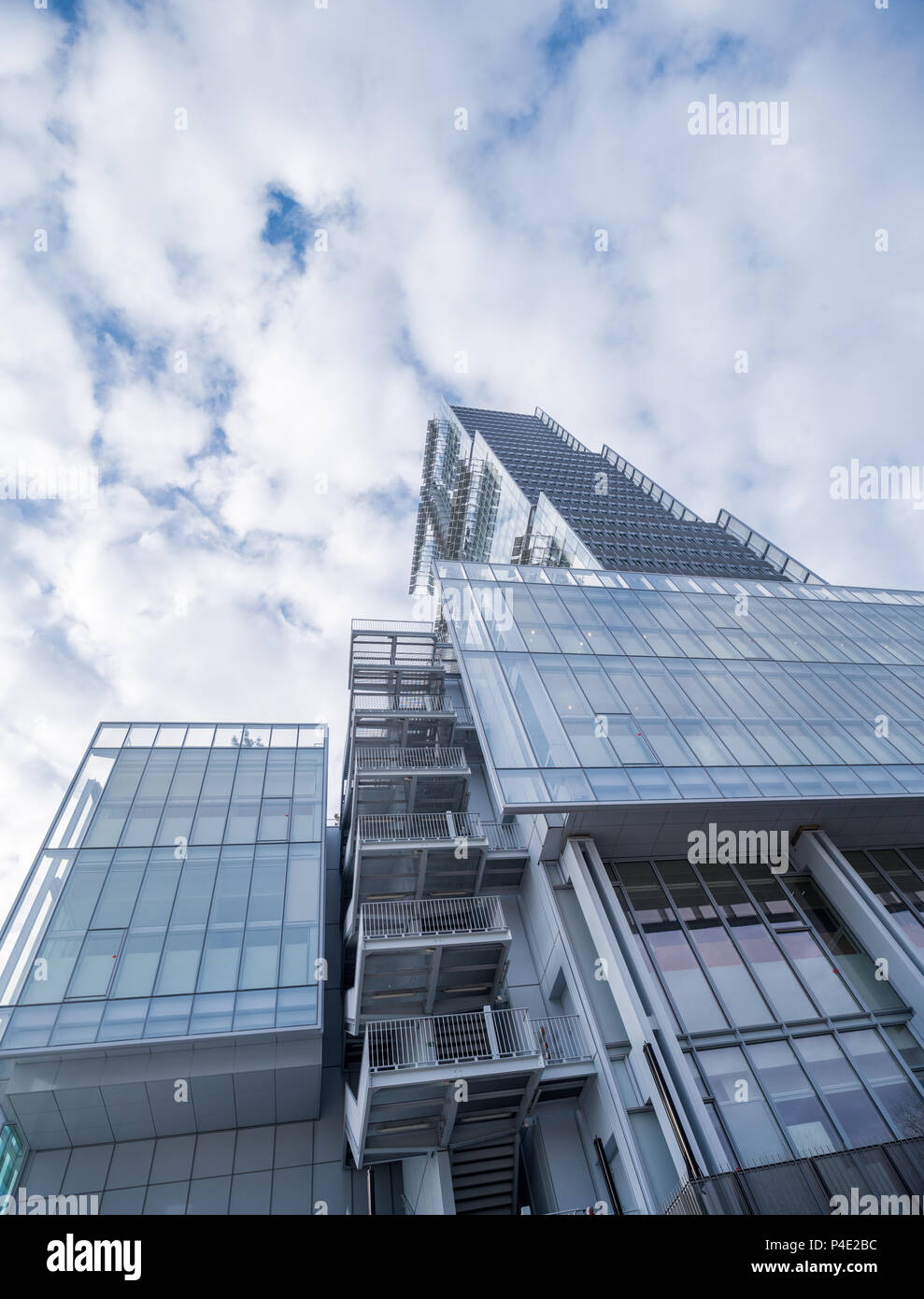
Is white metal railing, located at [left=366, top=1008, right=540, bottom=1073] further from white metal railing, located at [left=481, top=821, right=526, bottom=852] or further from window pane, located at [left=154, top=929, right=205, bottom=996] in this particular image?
white metal railing, located at [left=481, top=821, right=526, bottom=852]

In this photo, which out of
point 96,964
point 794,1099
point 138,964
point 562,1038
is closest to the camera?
point 794,1099

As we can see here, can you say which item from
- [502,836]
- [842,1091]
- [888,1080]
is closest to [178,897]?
[502,836]

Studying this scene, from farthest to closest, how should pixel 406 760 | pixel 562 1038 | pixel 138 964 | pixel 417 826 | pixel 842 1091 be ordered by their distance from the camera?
pixel 406 760, pixel 417 826, pixel 138 964, pixel 562 1038, pixel 842 1091

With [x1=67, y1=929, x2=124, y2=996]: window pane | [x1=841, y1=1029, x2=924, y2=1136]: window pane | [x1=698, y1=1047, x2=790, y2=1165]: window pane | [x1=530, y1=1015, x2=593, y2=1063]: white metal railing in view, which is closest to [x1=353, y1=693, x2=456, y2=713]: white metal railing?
[x1=67, y1=929, x2=124, y2=996]: window pane

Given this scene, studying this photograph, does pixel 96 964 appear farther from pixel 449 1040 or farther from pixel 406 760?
pixel 406 760

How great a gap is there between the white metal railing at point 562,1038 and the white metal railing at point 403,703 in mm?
14036

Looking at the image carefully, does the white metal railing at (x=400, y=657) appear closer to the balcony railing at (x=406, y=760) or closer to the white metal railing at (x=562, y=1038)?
the balcony railing at (x=406, y=760)

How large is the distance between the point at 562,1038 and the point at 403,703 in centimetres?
Result: 1729

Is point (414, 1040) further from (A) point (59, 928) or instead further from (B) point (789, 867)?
(B) point (789, 867)

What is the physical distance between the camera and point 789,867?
58.9 ft

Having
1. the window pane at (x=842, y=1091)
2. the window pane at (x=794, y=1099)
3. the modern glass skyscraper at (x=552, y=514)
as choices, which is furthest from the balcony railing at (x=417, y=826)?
the modern glass skyscraper at (x=552, y=514)

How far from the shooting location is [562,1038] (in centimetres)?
1501

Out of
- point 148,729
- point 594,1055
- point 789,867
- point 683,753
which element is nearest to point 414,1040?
point 594,1055
